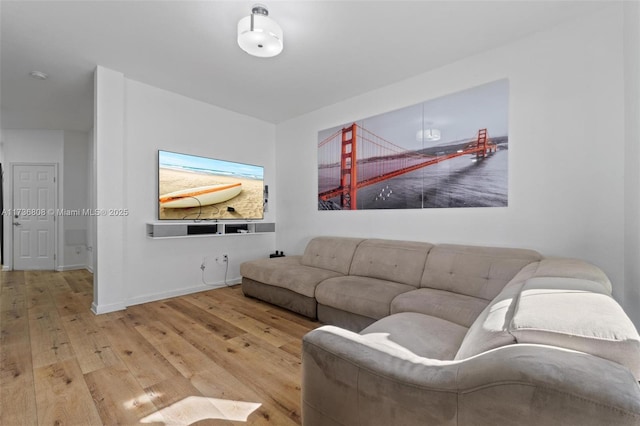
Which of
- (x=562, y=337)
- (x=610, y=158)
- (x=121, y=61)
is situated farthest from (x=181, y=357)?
(x=610, y=158)

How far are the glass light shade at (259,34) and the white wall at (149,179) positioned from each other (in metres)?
1.97

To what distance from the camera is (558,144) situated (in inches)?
92.3

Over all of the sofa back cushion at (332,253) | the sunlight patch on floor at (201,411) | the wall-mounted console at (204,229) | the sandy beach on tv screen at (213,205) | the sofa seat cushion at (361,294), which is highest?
the sandy beach on tv screen at (213,205)

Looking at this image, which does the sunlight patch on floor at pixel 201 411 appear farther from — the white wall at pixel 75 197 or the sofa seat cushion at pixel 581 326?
the white wall at pixel 75 197

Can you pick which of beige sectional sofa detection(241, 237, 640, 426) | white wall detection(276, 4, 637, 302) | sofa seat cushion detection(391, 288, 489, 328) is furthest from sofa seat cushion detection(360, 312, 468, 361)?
white wall detection(276, 4, 637, 302)

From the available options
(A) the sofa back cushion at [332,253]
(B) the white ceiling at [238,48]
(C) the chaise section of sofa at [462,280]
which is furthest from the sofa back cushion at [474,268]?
(B) the white ceiling at [238,48]

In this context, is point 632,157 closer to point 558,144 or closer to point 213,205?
point 558,144

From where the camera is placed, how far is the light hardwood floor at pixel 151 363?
158cm

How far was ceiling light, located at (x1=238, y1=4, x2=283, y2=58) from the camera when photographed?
2.06 meters

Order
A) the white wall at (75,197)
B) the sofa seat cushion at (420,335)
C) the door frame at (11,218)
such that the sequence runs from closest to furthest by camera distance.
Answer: the sofa seat cushion at (420,335)
the door frame at (11,218)
the white wall at (75,197)

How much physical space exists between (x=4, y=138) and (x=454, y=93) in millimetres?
7665

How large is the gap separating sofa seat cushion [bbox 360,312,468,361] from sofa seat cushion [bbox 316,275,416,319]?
1.70 feet

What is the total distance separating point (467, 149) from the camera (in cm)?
280

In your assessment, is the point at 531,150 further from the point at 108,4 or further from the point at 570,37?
the point at 108,4
